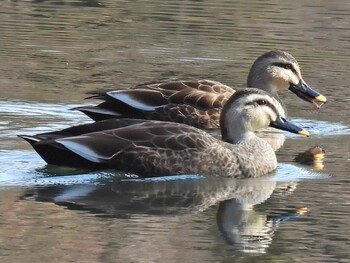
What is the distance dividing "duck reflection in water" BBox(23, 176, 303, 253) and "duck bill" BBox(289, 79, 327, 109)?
3.34 m

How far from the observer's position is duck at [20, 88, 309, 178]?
40.0ft

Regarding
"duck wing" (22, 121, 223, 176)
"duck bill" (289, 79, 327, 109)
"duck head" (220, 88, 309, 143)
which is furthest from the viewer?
"duck bill" (289, 79, 327, 109)

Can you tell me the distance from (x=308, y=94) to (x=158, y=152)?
4.03 meters

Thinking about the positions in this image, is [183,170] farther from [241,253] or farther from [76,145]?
[241,253]

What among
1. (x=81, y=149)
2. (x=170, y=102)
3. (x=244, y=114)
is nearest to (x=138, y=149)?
(x=81, y=149)

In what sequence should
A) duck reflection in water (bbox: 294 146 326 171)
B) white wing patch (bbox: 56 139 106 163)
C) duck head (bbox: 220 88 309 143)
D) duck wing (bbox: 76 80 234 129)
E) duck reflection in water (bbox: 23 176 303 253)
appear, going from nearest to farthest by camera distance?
duck reflection in water (bbox: 23 176 303 253)
white wing patch (bbox: 56 139 106 163)
duck head (bbox: 220 88 309 143)
duck reflection in water (bbox: 294 146 326 171)
duck wing (bbox: 76 80 234 129)

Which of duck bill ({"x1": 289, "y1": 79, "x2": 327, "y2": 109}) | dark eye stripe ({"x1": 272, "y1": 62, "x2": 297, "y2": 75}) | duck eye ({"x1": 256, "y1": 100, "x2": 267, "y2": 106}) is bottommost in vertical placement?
duck bill ({"x1": 289, "y1": 79, "x2": 327, "y2": 109})

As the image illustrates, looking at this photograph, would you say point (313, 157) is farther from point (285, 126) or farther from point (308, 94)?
point (308, 94)

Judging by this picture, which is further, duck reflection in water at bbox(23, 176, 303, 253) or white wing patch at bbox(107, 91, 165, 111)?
white wing patch at bbox(107, 91, 165, 111)

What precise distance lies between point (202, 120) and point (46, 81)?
110 inches

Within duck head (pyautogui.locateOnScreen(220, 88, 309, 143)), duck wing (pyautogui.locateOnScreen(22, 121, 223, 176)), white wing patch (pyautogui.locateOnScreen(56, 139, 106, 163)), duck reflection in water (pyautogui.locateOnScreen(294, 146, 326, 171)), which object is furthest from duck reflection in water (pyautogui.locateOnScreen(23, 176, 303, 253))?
duck reflection in water (pyautogui.locateOnScreen(294, 146, 326, 171))

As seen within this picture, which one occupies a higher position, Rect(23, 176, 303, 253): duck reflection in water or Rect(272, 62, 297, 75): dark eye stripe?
Rect(272, 62, 297, 75): dark eye stripe

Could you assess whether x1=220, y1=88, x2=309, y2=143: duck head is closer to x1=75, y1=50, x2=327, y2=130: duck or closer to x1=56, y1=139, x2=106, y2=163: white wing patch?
x1=56, y1=139, x2=106, y2=163: white wing patch

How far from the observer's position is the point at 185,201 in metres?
11.5
